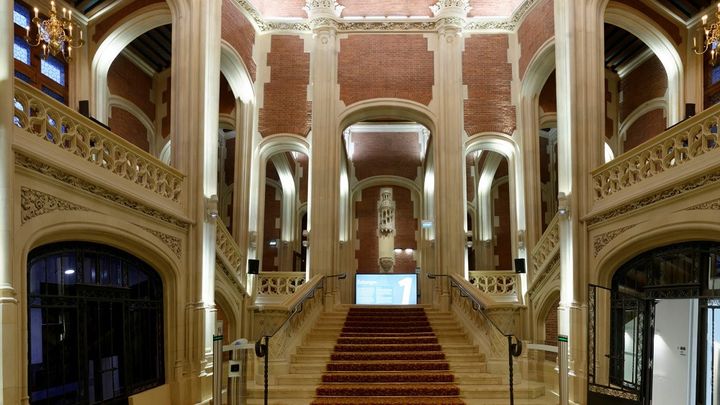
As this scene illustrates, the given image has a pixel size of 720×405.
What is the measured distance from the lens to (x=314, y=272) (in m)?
14.3

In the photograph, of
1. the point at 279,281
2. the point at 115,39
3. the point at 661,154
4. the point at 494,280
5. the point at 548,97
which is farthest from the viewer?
the point at 548,97

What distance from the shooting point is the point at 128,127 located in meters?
15.1

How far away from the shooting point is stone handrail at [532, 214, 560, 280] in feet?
39.0

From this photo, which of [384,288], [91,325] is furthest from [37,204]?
[384,288]

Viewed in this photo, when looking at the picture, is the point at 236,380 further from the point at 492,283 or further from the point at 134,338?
the point at 492,283

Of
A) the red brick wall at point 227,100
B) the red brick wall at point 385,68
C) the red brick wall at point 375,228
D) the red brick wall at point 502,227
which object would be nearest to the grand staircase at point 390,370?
the red brick wall at point 385,68

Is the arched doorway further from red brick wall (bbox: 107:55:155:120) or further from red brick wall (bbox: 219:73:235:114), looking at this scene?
red brick wall (bbox: 107:55:155:120)

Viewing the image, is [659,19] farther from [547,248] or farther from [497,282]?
[497,282]

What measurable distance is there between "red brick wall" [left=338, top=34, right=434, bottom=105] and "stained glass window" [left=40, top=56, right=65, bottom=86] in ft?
20.5

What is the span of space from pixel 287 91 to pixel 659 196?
9808 mm

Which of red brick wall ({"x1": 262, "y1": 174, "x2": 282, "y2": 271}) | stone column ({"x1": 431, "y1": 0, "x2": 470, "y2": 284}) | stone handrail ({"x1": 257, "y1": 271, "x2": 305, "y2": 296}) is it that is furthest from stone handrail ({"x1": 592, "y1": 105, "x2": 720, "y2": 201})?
red brick wall ({"x1": 262, "y1": 174, "x2": 282, "y2": 271})

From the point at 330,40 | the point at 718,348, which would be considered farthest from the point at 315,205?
the point at 718,348

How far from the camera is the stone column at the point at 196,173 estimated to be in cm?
959

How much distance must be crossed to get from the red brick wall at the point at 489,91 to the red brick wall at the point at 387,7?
1.68 m
